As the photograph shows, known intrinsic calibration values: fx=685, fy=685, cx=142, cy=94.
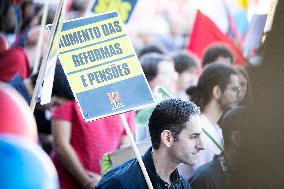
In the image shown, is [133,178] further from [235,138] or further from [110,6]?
[110,6]

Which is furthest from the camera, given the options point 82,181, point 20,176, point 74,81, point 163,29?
point 163,29

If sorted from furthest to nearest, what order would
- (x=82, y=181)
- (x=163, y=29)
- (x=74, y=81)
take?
(x=163, y=29), (x=82, y=181), (x=74, y=81)

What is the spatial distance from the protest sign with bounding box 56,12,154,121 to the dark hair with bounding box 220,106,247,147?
2.61ft

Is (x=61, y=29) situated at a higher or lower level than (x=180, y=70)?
higher

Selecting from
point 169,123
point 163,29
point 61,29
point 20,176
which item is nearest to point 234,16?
point 163,29

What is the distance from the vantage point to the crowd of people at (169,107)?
419 cm

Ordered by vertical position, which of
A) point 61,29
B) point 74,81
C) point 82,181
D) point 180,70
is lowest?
point 82,181

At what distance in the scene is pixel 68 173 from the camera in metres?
4.26

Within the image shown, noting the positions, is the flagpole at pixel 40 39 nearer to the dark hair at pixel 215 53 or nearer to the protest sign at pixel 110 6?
the protest sign at pixel 110 6

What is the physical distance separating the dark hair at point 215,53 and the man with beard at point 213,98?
1.9 inches

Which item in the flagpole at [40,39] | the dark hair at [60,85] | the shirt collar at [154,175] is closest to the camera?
the shirt collar at [154,175]

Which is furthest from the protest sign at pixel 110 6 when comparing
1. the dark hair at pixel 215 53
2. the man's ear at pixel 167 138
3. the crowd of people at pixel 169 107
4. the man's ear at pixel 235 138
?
the man's ear at pixel 235 138

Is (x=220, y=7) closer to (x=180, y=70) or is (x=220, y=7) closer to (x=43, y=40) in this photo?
(x=180, y=70)

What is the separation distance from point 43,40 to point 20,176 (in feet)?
5.58
